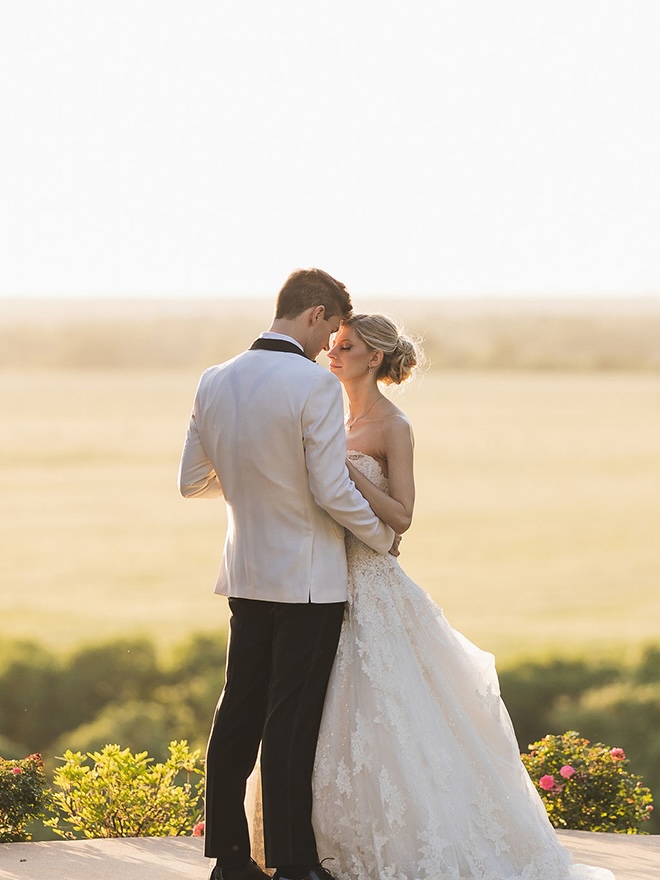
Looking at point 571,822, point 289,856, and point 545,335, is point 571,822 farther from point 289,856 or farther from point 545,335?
point 545,335

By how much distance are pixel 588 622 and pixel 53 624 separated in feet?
28.0

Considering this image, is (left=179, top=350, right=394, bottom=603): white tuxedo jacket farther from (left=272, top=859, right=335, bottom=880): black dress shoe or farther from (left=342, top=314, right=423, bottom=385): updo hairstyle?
(left=272, top=859, right=335, bottom=880): black dress shoe

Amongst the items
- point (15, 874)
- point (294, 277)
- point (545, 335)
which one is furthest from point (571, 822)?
point (545, 335)

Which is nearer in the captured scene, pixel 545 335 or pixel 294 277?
pixel 294 277

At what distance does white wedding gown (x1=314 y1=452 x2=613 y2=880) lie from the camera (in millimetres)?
3594

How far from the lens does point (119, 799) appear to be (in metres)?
4.86

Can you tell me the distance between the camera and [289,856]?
137 inches

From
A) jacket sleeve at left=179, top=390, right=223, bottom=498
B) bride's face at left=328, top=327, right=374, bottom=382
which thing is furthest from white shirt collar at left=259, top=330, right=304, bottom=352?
bride's face at left=328, top=327, right=374, bottom=382

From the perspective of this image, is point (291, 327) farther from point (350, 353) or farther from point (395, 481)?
point (395, 481)

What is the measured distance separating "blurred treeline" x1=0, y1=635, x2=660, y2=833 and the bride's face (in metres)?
6.53

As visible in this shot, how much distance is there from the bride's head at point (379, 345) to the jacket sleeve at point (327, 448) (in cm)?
48

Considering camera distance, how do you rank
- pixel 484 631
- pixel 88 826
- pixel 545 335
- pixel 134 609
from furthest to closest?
pixel 545 335 < pixel 134 609 < pixel 484 631 < pixel 88 826

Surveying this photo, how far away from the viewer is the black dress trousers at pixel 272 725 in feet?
11.5

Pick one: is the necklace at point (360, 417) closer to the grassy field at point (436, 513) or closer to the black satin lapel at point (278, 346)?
the black satin lapel at point (278, 346)
